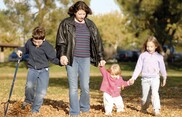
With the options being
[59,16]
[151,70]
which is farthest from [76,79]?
[59,16]

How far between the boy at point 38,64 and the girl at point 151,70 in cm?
180

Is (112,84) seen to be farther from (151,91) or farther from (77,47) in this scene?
(77,47)

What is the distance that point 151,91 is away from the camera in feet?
31.1

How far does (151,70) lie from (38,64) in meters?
2.30

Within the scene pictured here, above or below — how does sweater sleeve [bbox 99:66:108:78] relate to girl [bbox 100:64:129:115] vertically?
above

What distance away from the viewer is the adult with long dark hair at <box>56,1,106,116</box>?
8.56m

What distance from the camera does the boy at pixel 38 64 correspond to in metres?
8.82

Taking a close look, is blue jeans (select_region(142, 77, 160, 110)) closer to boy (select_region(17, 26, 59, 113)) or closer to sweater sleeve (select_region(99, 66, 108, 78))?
sweater sleeve (select_region(99, 66, 108, 78))

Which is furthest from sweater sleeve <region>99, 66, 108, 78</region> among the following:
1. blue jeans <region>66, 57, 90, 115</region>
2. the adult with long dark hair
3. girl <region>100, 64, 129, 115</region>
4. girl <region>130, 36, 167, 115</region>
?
girl <region>130, 36, 167, 115</region>

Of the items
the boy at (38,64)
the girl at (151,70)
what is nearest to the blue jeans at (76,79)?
the boy at (38,64)

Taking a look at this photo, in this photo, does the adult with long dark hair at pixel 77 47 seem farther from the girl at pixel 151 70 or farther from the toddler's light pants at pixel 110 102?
the girl at pixel 151 70

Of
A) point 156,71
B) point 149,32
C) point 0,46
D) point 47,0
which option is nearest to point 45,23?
point 47,0

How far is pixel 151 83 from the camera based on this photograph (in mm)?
9352

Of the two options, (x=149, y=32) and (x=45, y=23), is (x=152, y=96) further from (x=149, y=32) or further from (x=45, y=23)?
(x=149, y=32)
